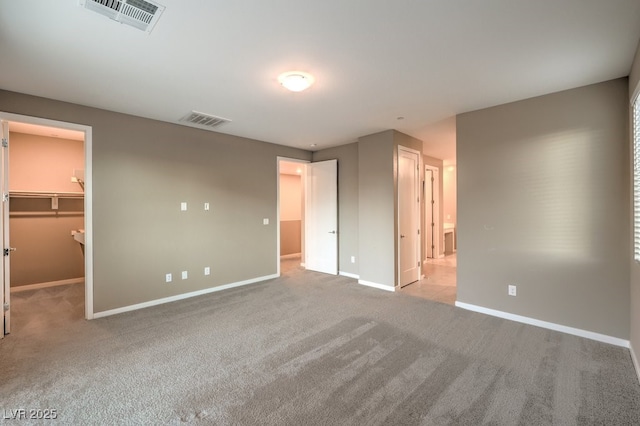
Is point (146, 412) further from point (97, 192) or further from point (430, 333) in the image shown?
point (97, 192)

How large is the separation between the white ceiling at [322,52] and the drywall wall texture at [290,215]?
4.39 m

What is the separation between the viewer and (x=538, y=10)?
1803 millimetres

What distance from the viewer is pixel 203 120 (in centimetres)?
403

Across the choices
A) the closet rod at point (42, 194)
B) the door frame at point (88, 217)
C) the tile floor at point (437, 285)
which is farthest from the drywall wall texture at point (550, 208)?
the closet rod at point (42, 194)

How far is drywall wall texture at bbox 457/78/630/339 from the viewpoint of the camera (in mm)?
2768

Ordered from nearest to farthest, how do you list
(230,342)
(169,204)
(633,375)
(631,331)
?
(633,375), (631,331), (230,342), (169,204)

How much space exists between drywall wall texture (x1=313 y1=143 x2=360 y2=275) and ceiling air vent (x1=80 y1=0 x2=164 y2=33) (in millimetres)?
4043

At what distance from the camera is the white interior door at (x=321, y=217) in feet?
18.8

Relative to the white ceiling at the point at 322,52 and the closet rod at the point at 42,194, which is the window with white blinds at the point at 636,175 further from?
the closet rod at the point at 42,194

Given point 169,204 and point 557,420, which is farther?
point 169,204

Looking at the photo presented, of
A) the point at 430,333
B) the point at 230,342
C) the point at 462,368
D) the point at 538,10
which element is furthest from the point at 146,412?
the point at 538,10

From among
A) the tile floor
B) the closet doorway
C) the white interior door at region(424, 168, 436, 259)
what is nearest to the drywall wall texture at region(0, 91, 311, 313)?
the closet doorway

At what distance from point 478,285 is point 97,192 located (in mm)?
4973

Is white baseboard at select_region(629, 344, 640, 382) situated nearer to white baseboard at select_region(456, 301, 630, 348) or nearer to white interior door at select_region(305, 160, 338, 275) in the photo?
white baseboard at select_region(456, 301, 630, 348)
